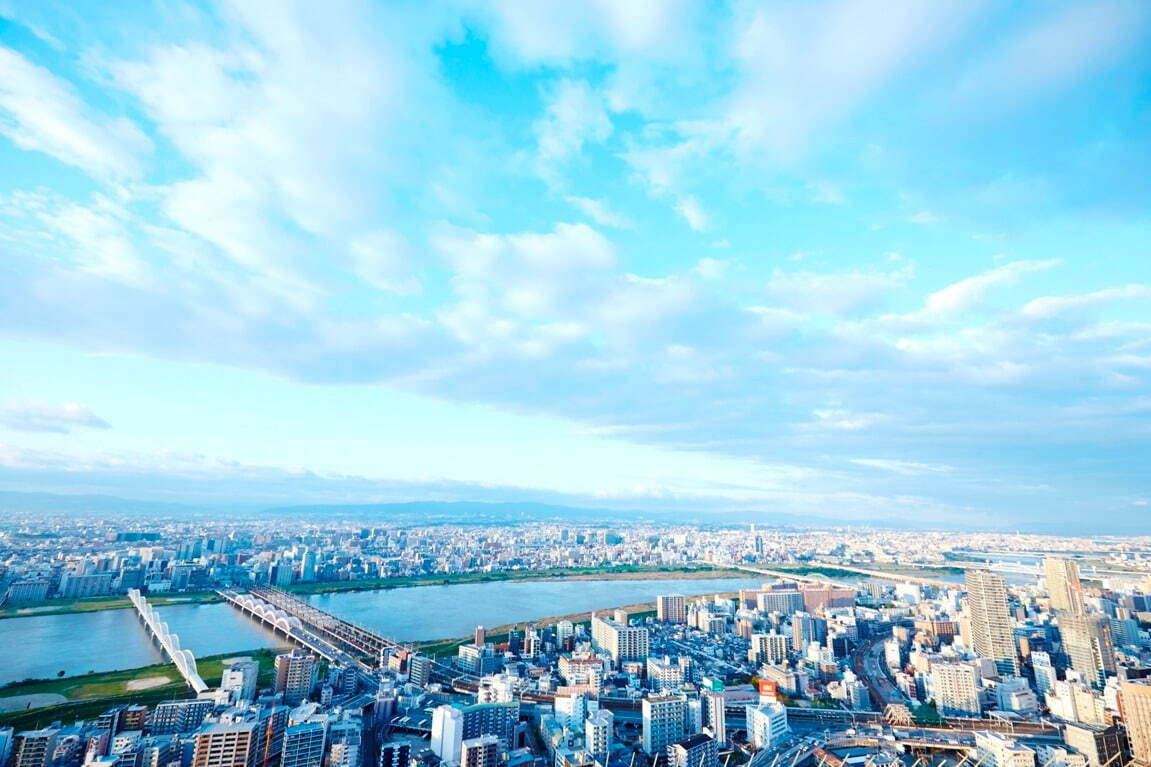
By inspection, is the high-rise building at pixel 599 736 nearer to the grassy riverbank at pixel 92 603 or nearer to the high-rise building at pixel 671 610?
the high-rise building at pixel 671 610

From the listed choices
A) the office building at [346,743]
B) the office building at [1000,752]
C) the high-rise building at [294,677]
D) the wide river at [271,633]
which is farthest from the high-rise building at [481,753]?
the wide river at [271,633]

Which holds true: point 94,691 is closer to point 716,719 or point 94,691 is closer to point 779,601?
point 716,719

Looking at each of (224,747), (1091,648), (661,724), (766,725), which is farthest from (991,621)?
(224,747)

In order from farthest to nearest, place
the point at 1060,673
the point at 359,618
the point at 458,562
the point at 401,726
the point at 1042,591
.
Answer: the point at 458,562 < the point at 1042,591 < the point at 359,618 < the point at 1060,673 < the point at 401,726

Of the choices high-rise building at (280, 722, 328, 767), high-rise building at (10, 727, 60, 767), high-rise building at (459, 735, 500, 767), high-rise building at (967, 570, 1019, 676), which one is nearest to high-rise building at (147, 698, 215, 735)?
high-rise building at (10, 727, 60, 767)

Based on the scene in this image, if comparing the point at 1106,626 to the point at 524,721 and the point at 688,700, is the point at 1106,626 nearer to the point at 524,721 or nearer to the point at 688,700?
the point at 688,700

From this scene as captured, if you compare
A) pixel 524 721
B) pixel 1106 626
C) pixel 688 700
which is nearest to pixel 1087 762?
pixel 688 700

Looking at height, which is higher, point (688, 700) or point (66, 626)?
point (688, 700)
